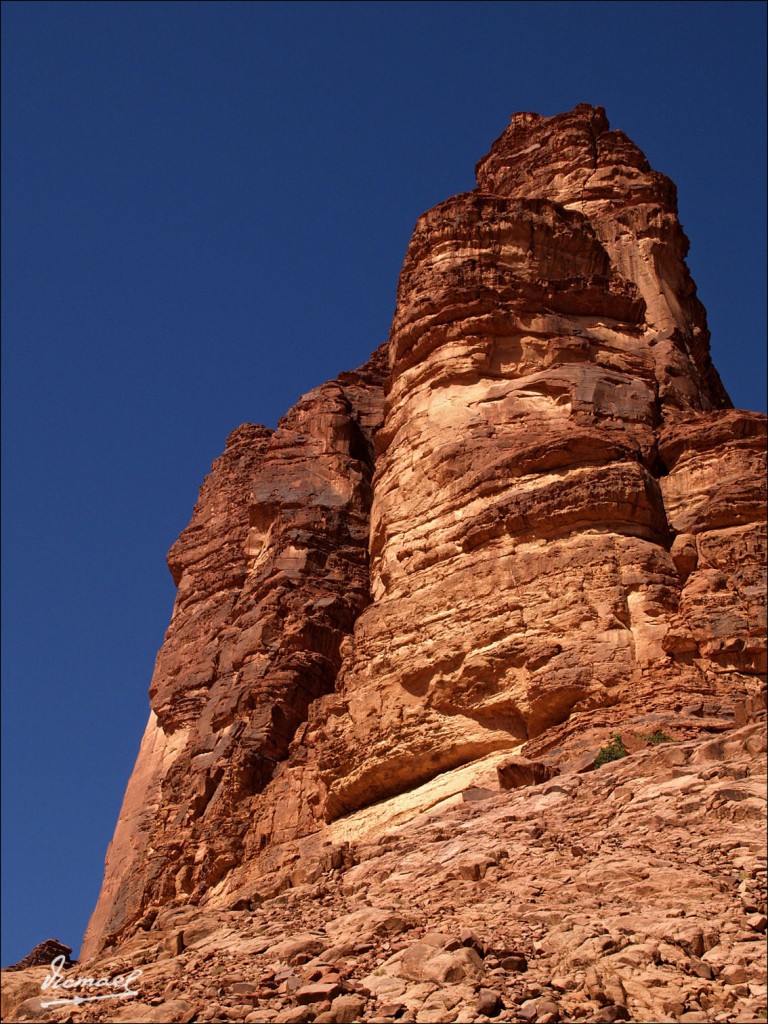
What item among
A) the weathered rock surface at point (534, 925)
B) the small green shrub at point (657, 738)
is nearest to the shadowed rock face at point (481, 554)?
the small green shrub at point (657, 738)

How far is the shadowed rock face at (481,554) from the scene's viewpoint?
29609 millimetres

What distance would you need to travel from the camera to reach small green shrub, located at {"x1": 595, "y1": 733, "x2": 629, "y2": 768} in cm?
2434

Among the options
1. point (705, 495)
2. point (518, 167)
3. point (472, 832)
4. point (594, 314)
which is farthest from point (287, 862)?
point (518, 167)

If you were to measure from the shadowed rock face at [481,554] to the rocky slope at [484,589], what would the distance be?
79mm

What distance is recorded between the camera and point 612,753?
80.1 feet

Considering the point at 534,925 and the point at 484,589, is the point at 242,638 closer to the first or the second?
the point at 484,589

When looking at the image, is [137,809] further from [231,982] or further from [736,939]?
[736,939]

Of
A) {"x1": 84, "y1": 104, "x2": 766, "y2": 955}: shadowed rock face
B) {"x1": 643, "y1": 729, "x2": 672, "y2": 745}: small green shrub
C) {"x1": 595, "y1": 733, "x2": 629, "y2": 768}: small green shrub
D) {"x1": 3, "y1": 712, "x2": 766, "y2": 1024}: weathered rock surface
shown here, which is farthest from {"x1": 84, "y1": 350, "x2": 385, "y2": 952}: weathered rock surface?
A: {"x1": 643, "y1": 729, "x2": 672, "y2": 745}: small green shrub

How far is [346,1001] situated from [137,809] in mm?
30684

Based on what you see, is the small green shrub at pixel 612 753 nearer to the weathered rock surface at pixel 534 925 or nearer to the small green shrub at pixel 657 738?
the small green shrub at pixel 657 738

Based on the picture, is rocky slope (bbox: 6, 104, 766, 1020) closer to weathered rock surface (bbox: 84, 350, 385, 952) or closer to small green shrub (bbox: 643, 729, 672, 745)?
weathered rock surface (bbox: 84, 350, 385, 952)

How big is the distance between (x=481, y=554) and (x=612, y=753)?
9.48 metres

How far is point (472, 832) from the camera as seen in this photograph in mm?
23266

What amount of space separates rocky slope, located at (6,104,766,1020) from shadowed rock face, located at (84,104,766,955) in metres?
0.08
